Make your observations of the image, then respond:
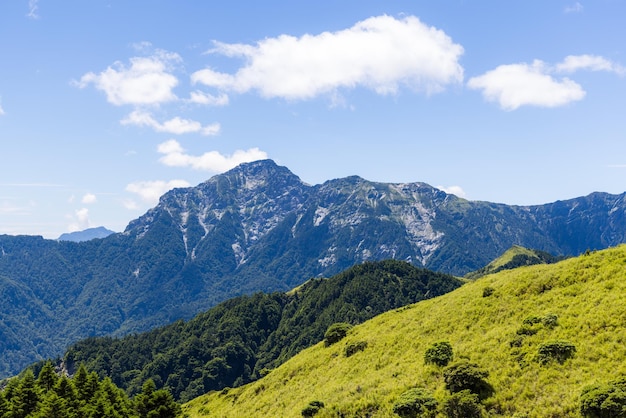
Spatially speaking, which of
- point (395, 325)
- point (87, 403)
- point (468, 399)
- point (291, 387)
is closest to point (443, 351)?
point (468, 399)

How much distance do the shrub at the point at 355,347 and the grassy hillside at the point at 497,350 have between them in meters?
0.21

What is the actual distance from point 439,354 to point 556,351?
10.6 metres

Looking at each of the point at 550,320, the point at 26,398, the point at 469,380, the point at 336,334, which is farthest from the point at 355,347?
the point at 26,398

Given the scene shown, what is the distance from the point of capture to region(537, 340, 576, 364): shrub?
3497 centimetres

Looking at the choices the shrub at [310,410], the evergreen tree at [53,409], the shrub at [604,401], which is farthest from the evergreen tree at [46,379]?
the shrub at [604,401]

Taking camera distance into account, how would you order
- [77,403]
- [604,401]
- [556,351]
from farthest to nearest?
1. [77,403]
2. [556,351]
3. [604,401]

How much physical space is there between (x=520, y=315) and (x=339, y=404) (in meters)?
21.9

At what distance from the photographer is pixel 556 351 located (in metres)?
35.4

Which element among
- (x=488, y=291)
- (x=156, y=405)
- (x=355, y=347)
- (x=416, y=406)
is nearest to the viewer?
(x=416, y=406)

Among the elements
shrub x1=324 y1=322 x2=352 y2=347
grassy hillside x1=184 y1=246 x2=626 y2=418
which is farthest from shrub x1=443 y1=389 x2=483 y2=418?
shrub x1=324 y1=322 x2=352 y2=347

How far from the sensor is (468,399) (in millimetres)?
32812

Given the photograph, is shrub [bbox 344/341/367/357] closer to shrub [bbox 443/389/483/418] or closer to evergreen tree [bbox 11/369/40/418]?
shrub [bbox 443/389/483/418]

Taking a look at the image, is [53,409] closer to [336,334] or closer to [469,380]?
[336,334]

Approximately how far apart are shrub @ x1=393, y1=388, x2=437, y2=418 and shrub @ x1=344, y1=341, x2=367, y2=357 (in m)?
22.1
